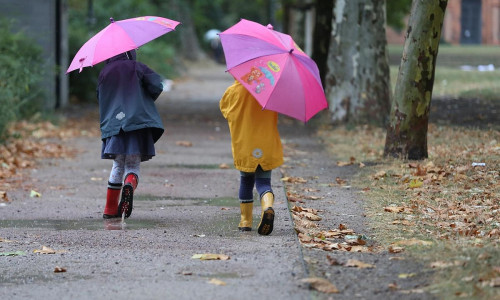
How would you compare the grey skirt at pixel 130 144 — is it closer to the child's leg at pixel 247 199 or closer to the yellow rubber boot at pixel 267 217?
the child's leg at pixel 247 199

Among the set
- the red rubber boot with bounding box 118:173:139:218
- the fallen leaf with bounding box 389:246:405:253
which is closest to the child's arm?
the red rubber boot with bounding box 118:173:139:218

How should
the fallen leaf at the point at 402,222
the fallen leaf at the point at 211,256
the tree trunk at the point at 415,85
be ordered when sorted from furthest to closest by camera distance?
the tree trunk at the point at 415,85, the fallen leaf at the point at 402,222, the fallen leaf at the point at 211,256

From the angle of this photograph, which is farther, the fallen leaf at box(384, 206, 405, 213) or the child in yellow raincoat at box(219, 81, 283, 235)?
the fallen leaf at box(384, 206, 405, 213)

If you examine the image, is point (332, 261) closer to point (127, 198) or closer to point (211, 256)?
point (211, 256)

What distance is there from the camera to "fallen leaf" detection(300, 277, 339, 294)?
5.70 m

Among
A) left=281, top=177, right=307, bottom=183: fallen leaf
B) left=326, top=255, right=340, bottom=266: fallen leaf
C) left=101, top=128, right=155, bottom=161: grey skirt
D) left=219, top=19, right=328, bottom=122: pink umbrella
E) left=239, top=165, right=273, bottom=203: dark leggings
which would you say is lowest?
left=281, top=177, right=307, bottom=183: fallen leaf

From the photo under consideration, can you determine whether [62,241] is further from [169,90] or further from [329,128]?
[169,90]

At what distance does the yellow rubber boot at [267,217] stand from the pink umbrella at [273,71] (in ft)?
2.32

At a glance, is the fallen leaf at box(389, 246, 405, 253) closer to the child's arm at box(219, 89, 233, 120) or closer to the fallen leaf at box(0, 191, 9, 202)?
the child's arm at box(219, 89, 233, 120)

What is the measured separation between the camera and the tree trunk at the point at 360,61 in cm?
1756

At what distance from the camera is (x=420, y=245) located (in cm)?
687

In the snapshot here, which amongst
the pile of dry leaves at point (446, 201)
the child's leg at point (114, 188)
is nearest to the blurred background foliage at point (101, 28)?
the pile of dry leaves at point (446, 201)

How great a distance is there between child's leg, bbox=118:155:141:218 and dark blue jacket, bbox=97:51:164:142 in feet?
1.07

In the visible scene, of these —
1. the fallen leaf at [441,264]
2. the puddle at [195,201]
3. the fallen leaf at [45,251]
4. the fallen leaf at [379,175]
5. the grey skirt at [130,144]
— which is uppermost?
the grey skirt at [130,144]
